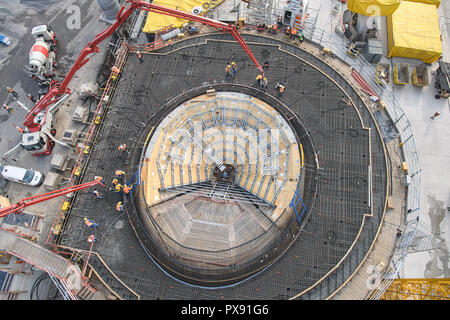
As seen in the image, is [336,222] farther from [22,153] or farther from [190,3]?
[22,153]

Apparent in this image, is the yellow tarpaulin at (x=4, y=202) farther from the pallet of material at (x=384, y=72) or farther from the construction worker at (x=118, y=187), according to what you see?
the pallet of material at (x=384, y=72)

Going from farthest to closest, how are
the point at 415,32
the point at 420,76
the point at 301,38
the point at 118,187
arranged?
the point at 415,32, the point at 420,76, the point at 301,38, the point at 118,187

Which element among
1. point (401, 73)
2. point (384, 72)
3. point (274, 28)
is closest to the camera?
point (274, 28)

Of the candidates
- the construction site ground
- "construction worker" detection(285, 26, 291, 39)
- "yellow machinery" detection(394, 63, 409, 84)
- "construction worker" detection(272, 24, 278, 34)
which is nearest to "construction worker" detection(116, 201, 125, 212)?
the construction site ground

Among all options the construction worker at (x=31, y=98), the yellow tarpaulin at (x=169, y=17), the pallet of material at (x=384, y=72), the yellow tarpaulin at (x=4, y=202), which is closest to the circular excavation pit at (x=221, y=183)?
the yellow tarpaulin at (x=169, y=17)

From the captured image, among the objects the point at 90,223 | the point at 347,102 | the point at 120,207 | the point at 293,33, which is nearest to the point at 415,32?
the point at 347,102

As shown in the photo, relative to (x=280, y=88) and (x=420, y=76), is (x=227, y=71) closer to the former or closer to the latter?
(x=280, y=88)

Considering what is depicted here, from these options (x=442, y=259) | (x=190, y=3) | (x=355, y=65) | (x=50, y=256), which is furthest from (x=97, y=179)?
(x=442, y=259)
